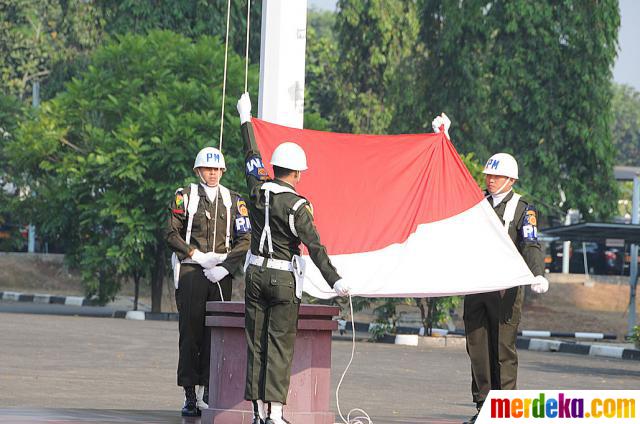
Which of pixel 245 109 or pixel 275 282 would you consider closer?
pixel 275 282

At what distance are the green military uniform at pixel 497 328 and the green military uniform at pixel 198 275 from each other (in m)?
1.88

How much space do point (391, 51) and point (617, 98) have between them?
81.0 m

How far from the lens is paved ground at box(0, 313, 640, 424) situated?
13.0m

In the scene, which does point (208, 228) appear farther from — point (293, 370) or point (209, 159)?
point (293, 370)

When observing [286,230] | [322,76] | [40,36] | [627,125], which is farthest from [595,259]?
[627,125]

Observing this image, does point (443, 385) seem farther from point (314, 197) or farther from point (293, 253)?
point (293, 253)

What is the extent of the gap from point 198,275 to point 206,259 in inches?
→ 7.2

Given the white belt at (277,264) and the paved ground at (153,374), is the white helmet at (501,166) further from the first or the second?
the paved ground at (153,374)

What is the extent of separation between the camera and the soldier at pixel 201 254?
37.2ft

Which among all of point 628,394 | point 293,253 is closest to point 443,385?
point 293,253

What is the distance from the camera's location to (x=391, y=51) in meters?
55.6

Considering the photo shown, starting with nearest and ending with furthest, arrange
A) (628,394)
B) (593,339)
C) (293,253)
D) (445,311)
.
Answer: (628,394), (293,253), (445,311), (593,339)

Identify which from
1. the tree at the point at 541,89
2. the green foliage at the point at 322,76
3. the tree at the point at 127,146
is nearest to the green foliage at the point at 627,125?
the green foliage at the point at 322,76

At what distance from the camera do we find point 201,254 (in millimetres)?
11352
